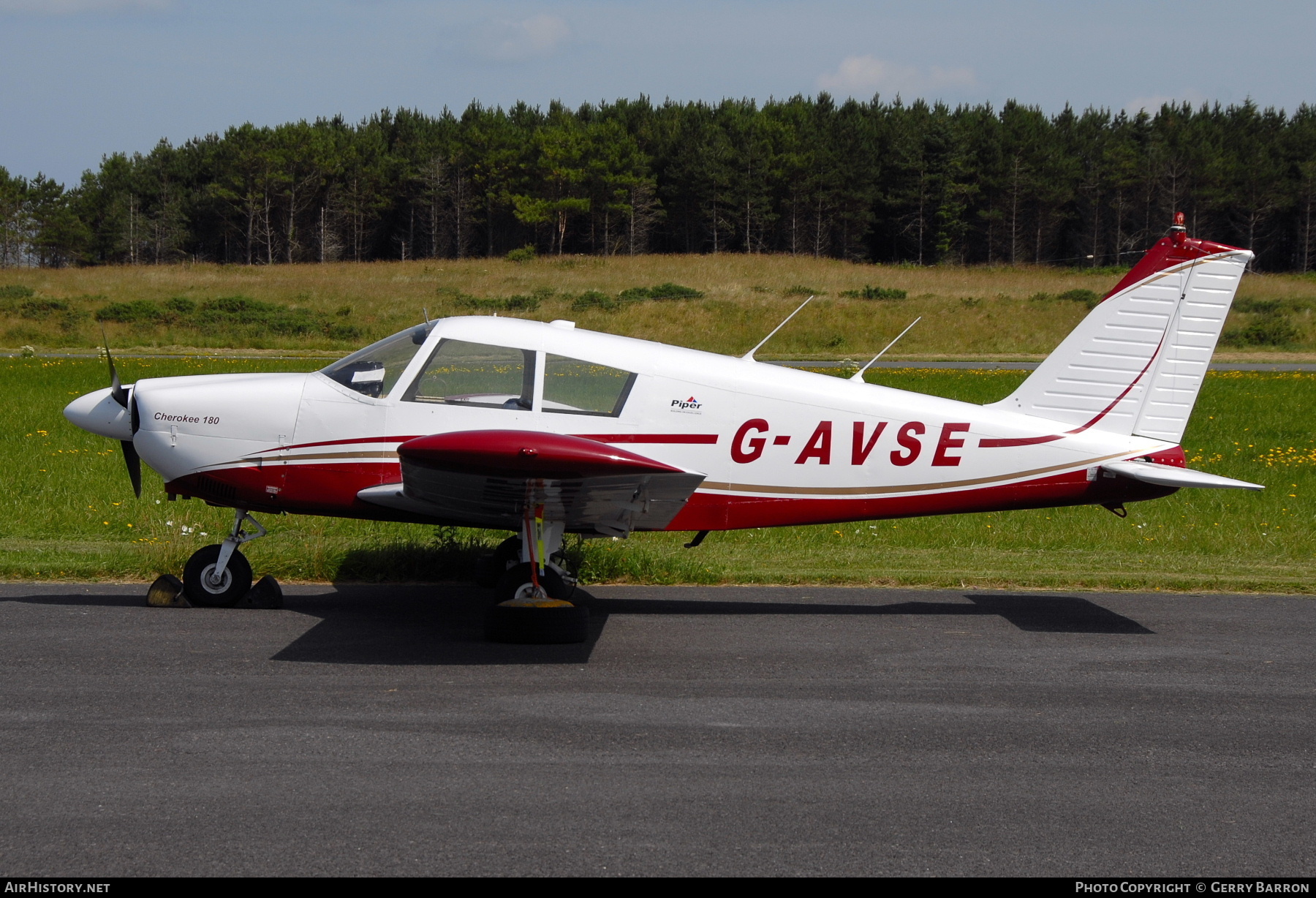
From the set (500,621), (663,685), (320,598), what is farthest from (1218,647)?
(320,598)

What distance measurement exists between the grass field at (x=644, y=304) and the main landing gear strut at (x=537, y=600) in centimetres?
3078

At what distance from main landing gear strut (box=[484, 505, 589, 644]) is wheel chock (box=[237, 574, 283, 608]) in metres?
1.62

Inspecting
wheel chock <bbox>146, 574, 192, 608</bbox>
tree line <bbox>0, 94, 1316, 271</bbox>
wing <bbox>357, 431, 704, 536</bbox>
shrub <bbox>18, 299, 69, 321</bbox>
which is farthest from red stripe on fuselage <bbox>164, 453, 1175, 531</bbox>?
tree line <bbox>0, 94, 1316, 271</bbox>

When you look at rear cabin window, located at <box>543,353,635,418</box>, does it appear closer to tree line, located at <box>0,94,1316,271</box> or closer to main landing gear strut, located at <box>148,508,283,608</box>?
main landing gear strut, located at <box>148,508,283,608</box>

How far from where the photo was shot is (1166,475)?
25.3ft

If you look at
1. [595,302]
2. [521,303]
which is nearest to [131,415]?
[595,302]

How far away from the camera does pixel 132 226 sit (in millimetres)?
88312

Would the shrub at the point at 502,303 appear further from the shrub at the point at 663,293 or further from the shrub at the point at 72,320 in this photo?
the shrub at the point at 72,320

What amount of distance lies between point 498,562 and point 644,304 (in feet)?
128

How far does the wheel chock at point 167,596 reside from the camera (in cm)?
789

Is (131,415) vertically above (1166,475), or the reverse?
(131,415)

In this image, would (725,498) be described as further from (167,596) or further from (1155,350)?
(167,596)

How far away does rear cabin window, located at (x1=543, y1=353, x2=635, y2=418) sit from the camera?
7555 millimetres

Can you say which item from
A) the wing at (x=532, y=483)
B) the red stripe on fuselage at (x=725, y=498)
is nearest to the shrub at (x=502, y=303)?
the red stripe on fuselage at (x=725, y=498)
